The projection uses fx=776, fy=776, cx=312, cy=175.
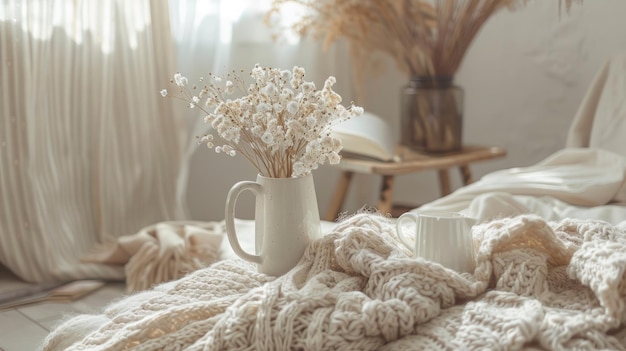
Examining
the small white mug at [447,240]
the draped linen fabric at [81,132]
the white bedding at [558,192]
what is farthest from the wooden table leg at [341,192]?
the small white mug at [447,240]

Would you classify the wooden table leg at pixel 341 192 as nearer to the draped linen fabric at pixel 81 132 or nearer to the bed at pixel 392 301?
the draped linen fabric at pixel 81 132

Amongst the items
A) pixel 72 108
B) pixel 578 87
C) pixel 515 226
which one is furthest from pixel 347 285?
pixel 578 87

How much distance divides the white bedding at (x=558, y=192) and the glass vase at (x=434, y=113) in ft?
2.19

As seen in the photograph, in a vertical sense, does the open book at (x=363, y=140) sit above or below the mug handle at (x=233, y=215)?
above

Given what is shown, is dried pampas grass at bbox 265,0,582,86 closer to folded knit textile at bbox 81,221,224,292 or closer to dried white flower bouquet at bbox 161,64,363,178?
folded knit textile at bbox 81,221,224,292

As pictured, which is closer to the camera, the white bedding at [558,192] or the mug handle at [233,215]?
the mug handle at [233,215]

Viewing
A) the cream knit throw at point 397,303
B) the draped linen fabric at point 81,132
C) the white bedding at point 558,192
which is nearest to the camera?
the cream knit throw at point 397,303

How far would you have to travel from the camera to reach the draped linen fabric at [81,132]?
6.79 ft

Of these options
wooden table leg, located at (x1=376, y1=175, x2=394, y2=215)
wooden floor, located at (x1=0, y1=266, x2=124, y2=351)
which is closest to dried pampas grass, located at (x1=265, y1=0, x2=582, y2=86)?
wooden table leg, located at (x1=376, y1=175, x2=394, y2=215)

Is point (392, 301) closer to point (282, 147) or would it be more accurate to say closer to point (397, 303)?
point (397, 303)

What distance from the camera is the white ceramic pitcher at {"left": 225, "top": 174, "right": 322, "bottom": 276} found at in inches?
45.3

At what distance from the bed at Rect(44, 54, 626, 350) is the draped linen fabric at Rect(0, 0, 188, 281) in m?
1.05

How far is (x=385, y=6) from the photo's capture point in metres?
2.52

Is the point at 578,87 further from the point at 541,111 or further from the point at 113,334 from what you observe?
the point at 113,334
